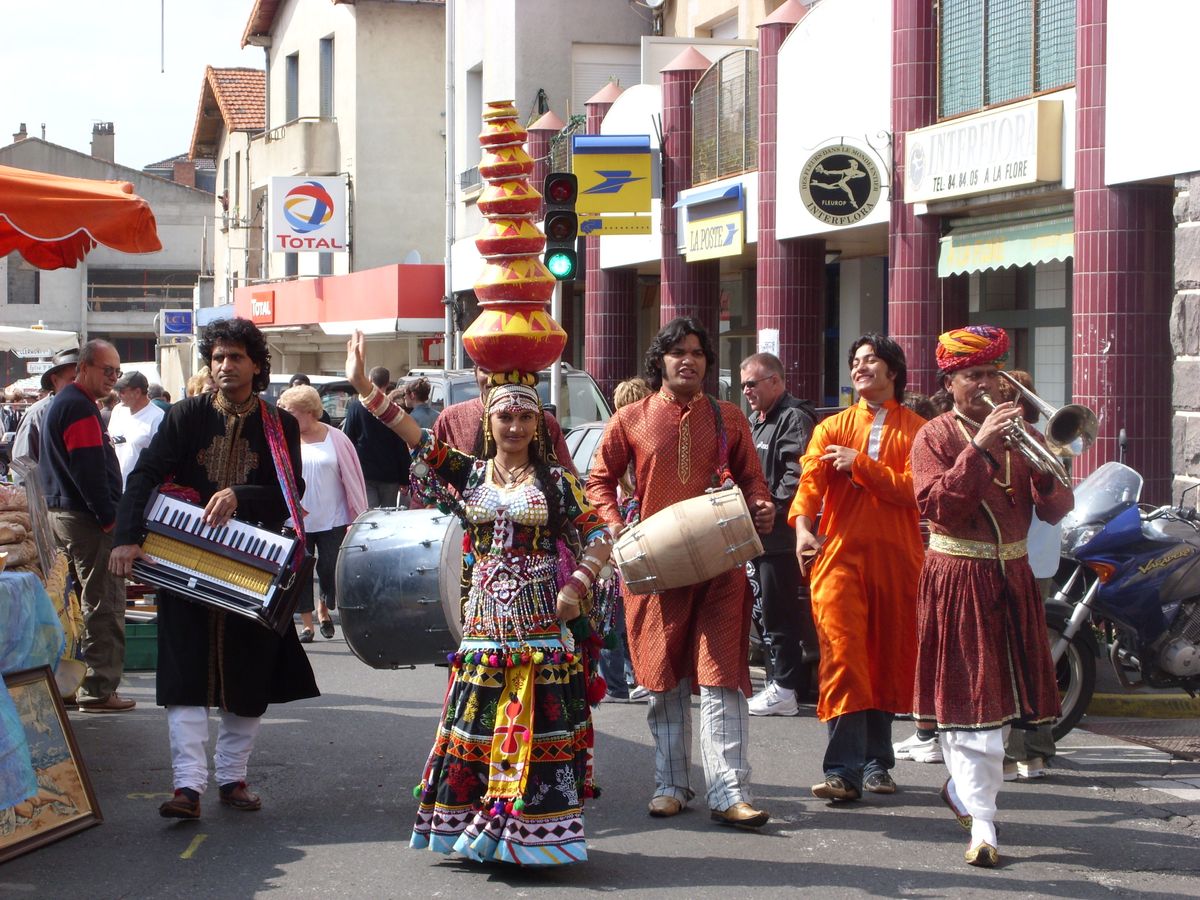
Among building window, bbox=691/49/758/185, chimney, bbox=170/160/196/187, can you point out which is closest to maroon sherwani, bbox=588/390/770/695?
building window, bbox=691/49/758/185

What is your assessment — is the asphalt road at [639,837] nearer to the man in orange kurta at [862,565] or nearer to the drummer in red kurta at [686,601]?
the drummer in red kurta at [686,601]

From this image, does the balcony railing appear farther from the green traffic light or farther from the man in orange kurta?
the man in orange kurta

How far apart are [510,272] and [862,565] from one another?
2036 mm

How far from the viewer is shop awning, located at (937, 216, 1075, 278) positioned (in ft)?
44.0

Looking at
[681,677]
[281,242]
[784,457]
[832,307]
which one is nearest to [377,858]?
[681,677]

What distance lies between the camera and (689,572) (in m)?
6.49

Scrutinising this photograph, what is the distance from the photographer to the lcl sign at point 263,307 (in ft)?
Result: 135

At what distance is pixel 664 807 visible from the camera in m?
6.79

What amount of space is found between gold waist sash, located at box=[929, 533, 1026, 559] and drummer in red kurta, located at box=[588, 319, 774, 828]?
79 centimetres

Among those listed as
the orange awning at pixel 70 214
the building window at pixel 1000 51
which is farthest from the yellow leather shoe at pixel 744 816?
the building window at pixel 1000 51

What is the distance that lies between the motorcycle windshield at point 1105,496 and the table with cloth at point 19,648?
5148mm

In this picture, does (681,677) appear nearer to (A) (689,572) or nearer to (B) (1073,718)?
(A) (689,572)

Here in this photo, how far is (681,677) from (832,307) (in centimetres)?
1616

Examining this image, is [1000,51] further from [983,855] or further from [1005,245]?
[983,855]
